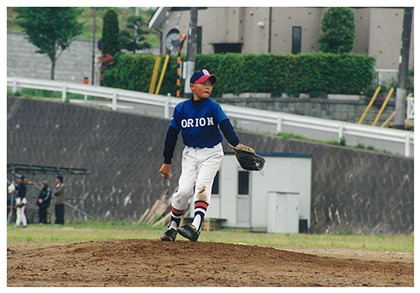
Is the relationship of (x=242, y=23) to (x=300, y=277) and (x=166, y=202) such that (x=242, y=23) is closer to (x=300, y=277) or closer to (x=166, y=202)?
(x=166, y=202)

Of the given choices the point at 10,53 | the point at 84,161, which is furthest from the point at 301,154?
the point at 10,53

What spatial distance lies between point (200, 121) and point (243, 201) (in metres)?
14.5

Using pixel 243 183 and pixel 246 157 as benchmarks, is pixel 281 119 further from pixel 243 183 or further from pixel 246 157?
pixel 246 157

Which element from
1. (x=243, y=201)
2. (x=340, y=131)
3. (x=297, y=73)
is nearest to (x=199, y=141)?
(x=243, y=201)

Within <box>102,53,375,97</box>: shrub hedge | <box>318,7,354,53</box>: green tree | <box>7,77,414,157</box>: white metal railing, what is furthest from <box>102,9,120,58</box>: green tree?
<box>7,77,414,157</box>: white metal railing

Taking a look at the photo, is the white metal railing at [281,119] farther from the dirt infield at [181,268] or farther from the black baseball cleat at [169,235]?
the black baseball cleat at [169,235]

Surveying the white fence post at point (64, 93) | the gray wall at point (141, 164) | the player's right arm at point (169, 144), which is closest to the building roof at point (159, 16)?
the white fence post at point (64, 93)

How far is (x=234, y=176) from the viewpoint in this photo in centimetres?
2552

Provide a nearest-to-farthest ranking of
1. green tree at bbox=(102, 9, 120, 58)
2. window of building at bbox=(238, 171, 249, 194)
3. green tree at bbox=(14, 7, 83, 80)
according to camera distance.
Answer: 1. window of building at bbox=(238, 171, 249, 194)
2. green tree at bbox=(102, 9, 120, 58)
3. green tree at bbox=(14, 7, 83, 80)

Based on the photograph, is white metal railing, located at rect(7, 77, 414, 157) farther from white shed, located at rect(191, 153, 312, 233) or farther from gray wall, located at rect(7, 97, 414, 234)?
white shed, located at rect(191, 153, 312, 233)

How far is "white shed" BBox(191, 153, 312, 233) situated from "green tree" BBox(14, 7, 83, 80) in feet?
95.3

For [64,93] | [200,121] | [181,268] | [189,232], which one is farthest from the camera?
[64,93]

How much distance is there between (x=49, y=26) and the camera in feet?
170

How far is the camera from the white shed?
2510 centimetres
